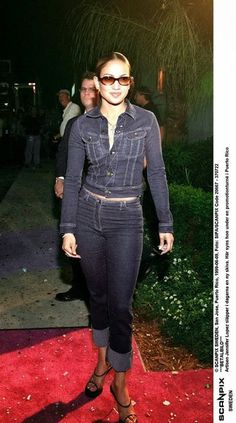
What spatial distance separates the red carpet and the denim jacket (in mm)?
1197

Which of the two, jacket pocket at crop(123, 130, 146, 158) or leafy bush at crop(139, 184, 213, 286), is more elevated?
jacket pocket at crop(123, 130, 146, 158)

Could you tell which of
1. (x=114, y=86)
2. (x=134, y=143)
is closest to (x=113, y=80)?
(x=114, y=86)

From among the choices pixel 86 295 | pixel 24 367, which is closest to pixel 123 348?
pixel 24 367

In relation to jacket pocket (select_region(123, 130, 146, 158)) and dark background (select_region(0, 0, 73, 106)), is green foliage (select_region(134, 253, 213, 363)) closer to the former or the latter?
jacket pocket (select_region(123, 130, 146, 158))

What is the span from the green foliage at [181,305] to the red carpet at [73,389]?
45 cm

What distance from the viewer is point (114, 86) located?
2.65 metres

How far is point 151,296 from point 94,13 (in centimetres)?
491

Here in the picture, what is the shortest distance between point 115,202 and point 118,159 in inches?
9.7

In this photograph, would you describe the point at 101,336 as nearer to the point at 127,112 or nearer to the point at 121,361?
the point at 121,361

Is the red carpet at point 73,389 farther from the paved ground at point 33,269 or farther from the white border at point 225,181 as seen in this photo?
the white border at point 225,181

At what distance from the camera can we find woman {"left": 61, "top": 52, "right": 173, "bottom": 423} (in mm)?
2676

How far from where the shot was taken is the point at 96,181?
2725 millimetres

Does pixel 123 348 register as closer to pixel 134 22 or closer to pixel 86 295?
pixel 86 295

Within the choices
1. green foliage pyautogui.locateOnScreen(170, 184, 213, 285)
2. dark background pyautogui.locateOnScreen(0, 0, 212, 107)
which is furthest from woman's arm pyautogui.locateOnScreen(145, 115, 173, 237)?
dark background pyautogui.locateOnScreen(0, 0, 212, 107)
